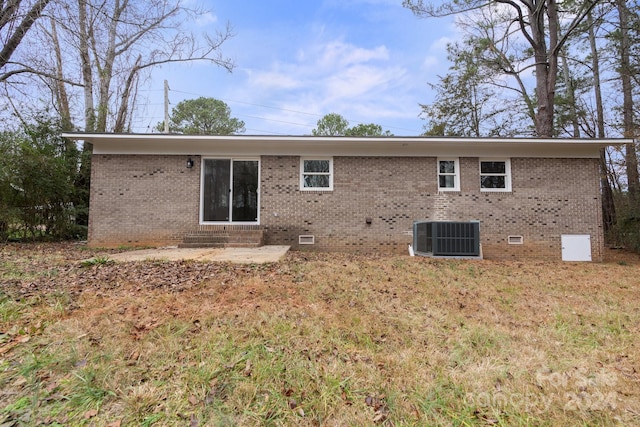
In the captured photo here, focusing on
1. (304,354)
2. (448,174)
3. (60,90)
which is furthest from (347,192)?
(60,90)

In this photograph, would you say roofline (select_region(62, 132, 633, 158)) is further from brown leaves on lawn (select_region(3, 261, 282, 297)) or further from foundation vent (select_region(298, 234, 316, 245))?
brown leaves on lawn (select_region(3, 261, 282, 297))

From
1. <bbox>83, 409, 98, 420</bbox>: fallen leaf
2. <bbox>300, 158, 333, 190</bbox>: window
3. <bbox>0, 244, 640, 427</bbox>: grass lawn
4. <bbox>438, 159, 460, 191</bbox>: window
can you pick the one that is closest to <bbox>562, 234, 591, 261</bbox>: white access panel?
<bbox>438, 159, 460, 191</bbox>: window

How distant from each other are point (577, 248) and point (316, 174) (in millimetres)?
7412

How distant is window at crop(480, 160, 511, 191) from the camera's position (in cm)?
883

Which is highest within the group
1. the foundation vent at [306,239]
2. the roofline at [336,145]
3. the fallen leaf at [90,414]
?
the roofline at [336,145]

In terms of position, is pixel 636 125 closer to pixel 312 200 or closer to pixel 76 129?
pixel 312 200

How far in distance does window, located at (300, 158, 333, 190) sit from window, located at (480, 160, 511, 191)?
4.33 metres

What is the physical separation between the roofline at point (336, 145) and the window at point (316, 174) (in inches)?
10.1

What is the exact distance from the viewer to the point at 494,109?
1548 centimetres

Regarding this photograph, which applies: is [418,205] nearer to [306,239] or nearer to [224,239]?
[306,239]

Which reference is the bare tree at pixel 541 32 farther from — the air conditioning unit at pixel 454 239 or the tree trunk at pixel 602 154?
the air conditioning unit at pixel 454 239

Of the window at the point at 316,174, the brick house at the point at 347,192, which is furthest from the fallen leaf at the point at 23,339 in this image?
the window at the point at 316,174

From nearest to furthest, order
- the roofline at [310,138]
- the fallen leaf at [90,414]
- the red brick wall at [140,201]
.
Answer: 1. the fallen leaf at [90,414]
2. the roofline at [310,138]
3. the red brick wall at [140,201]

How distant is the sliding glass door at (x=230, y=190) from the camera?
350 inches
